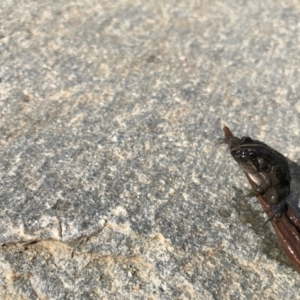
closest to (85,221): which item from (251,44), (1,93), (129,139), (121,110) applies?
(129,139)

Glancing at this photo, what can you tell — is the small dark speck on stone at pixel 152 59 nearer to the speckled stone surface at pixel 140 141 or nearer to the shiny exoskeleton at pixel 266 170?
the speckled stone surface at pixel 140 141

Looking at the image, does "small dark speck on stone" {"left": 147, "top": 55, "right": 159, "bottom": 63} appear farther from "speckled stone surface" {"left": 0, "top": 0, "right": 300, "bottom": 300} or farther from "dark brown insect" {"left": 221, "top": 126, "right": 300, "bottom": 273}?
"dark brown insect" {"left": 221, "top": 126, "right": 300, "bottom": 273}

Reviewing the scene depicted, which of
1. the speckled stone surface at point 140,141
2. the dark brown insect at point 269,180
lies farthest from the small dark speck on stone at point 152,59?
the dark brown insect at point 269,180

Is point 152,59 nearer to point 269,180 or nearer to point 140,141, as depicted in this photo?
point 140,141

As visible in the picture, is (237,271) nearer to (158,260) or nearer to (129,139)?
(158,260)

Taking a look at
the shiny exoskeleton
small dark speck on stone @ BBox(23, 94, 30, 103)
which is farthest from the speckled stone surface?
the shiny exoskeleton
